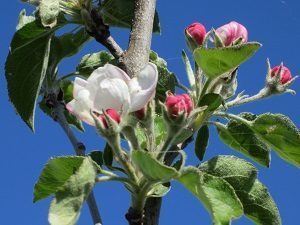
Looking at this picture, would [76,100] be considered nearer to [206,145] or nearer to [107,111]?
[107,111]

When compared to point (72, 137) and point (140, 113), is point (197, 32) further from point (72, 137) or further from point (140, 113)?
point (72, 137)

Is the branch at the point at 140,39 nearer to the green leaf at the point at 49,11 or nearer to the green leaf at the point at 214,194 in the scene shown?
the green leaf at the point at 49,11

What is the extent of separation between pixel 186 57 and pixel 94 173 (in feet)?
1.63

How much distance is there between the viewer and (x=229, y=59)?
164cm

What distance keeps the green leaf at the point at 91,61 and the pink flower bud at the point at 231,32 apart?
76 cm

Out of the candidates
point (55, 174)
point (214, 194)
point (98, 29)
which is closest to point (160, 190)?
point (214, 194)

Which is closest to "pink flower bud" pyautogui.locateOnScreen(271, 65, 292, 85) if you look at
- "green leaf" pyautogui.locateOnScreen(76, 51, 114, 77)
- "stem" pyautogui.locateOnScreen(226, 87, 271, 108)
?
"stem" pyautogui.locateOnScreen(226, 87, 271, 108)

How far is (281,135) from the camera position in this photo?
6.12 feet

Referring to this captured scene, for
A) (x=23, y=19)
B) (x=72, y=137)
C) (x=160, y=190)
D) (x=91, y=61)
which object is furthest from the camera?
(x=91, y=61)

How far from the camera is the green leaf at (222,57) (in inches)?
62.9

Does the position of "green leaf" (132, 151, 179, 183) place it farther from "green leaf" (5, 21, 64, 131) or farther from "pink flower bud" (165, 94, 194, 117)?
"green leaf" (5, 21, 64, 131)

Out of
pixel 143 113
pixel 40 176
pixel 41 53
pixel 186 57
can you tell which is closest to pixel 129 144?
pixel 143 113

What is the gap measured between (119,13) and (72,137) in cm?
51

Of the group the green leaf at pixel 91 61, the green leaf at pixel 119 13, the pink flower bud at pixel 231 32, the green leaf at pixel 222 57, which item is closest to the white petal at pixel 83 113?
the green leaf at pixel 222 57
